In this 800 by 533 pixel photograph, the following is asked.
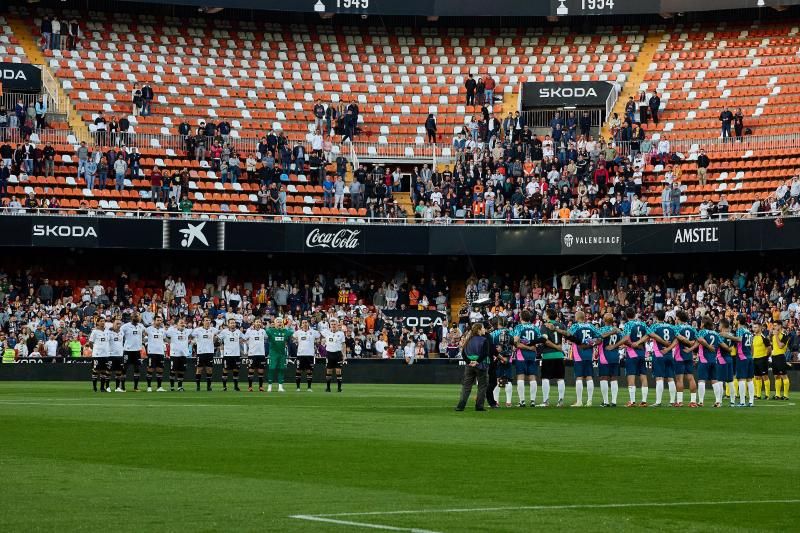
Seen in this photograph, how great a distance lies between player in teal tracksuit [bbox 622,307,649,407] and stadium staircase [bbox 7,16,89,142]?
32.0m

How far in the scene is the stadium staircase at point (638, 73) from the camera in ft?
202

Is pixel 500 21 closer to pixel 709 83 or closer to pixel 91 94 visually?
pixel 709 83

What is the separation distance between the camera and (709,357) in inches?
1216

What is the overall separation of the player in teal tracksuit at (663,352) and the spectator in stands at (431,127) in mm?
30714

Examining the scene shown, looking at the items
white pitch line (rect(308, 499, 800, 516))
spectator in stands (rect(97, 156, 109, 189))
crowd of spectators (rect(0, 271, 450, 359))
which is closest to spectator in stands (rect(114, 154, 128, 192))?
spectator in stands (rect(97, 156, 109, 189))

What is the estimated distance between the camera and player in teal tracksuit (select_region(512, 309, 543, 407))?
2914 centimetres

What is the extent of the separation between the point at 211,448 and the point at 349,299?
125 feet

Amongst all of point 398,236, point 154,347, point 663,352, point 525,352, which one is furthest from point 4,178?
point 663,352

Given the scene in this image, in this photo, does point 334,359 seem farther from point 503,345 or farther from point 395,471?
point 395,471

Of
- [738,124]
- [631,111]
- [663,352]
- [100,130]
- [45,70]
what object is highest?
[45,70]

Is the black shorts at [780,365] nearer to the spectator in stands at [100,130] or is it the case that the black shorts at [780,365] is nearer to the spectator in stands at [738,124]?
the spectator in stands at [738,124]

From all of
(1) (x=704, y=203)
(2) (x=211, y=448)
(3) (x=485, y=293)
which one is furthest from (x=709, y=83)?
(2) (x=211, y=448)

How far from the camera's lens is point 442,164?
6059 centimetres

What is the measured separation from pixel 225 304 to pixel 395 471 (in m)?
39.1
